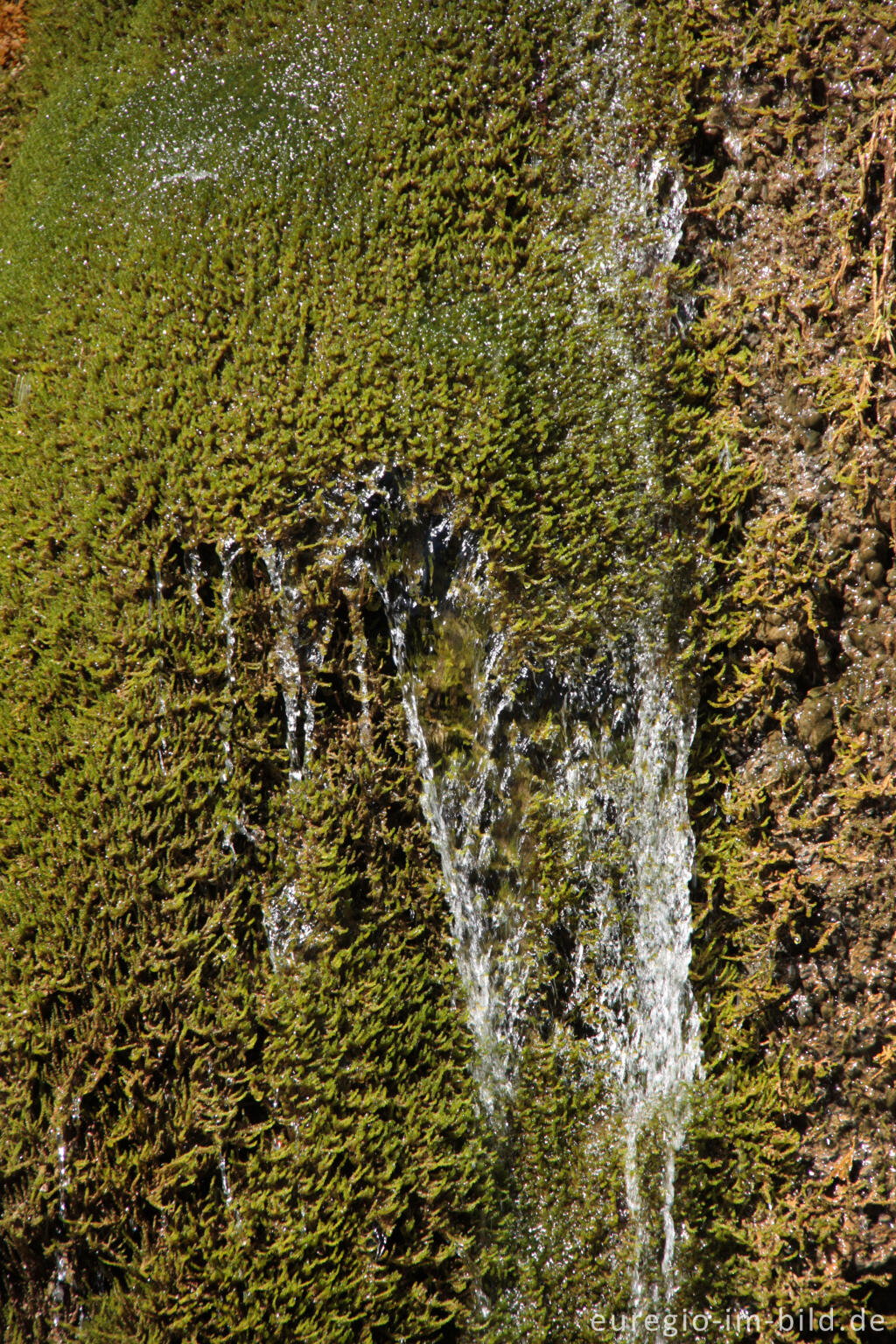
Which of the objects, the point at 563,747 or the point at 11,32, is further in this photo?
the point at 11,32

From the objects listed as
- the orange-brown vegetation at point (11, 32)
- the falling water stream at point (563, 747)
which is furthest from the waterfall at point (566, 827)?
the orange-brown vegetation at point (11, 32)

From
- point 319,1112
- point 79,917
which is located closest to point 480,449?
point 79,917

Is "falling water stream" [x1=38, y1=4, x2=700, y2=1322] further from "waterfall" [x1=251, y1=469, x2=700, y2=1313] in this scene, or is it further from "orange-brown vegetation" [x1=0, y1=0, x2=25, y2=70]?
"orange-brown vegetation" [x1=0, y1=0, x2=25, y2=70]

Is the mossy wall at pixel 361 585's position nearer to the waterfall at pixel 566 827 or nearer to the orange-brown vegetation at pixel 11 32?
the waterfall at pixel 566 827

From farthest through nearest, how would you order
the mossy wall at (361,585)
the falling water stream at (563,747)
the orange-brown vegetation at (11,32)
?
the orange-brown vegetation at (11,32) < the falling water stream at (563,747) < the mossy wall at (361,585)

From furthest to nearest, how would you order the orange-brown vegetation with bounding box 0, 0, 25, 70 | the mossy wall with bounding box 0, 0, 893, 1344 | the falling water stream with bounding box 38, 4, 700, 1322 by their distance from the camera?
the orange-brown vegetation with bounding box 0, 0, 25, 70, the falling water stream with bounding box 38, 4, 700, 1322, the mossy wall with bounding box 0, 0, 893, 1344

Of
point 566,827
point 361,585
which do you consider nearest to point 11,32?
point 361,585

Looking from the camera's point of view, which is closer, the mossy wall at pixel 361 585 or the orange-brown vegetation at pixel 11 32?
the mossy wall at pixel 361 585

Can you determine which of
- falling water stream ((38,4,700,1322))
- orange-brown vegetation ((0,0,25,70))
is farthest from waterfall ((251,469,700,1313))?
orange-brown vegetation ((0,0,25,70))

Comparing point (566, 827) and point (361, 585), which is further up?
point (361, 585)

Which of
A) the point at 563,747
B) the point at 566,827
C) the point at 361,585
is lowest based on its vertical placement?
the point at 566,827

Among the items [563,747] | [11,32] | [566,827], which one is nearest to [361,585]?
[563,747]

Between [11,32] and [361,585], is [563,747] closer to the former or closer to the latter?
[361,585]

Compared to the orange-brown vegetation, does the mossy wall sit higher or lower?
lower
